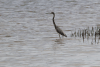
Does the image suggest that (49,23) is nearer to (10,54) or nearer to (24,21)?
(24,21)

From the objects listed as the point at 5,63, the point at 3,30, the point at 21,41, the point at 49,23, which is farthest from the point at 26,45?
the point at 49,23

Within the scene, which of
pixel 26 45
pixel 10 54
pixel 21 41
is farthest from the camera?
pixel 21 41

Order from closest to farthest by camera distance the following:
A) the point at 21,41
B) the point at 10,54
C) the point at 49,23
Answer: the point at 10,54 → the point at 21,41 → the point at 49,23

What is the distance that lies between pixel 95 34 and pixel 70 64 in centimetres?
532

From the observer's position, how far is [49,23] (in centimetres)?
2044

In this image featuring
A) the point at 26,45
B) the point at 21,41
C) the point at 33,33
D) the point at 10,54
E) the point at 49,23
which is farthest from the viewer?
the point at 49,23

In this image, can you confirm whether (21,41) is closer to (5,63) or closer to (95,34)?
(95,34)

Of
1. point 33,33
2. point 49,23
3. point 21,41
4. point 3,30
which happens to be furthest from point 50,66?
point 49,23

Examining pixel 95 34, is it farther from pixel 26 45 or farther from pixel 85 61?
pixel 85 61

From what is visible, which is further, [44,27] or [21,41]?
[44,27]

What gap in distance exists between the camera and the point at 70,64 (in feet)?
32.6

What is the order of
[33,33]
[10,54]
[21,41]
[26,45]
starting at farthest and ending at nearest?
1. [33,33]
2. [21,41]
3. [26,45]
4. [10,54]

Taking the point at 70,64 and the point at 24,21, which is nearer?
the point at 70,64

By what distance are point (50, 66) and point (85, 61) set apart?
121cm
